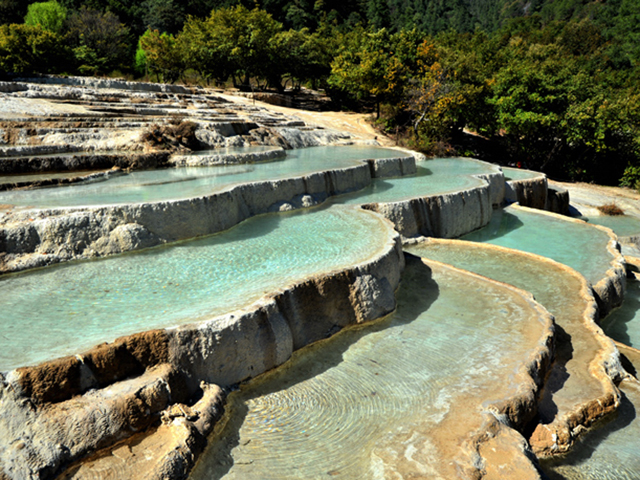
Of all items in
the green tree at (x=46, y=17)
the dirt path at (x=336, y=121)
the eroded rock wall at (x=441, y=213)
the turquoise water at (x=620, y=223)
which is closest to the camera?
the eroded rock wall at (x=441, y=213)

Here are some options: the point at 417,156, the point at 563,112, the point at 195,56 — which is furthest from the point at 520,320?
the point at 195,56

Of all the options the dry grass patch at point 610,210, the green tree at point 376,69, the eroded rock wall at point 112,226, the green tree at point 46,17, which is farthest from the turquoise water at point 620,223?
the green tree at point 46,17

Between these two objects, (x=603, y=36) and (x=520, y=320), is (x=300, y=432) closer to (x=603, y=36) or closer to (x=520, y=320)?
(x=520, y=320)

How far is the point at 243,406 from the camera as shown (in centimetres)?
464

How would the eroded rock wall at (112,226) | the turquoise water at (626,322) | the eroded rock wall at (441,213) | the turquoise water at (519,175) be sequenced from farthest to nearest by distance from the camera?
the turquoise water at (519,175) → the eroded rock wall at (441,213) → the turquoise water at (626,322) → the eroded rock wall at (112,226)

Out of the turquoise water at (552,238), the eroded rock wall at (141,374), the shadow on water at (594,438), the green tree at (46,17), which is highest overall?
the green tree at (46,17)

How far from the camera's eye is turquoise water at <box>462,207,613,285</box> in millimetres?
9195

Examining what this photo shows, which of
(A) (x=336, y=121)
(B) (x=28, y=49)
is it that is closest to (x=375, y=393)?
(A) (x=336, y=121)

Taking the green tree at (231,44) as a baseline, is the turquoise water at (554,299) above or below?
below

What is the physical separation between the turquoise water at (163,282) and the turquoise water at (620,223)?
33.8 feet

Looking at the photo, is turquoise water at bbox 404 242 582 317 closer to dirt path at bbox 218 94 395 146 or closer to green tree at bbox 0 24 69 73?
dirt path at bbox 218 94 395 146

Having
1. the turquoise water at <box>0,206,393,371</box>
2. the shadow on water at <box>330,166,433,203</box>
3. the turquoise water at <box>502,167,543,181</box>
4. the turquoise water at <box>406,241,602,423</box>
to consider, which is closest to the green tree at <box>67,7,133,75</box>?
the shadow on water at <box>330,166,433,203</box>

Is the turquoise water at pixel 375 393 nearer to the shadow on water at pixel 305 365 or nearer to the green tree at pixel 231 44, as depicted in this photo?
the shadow on water at pixel 305 365

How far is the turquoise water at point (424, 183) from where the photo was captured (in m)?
10.6
